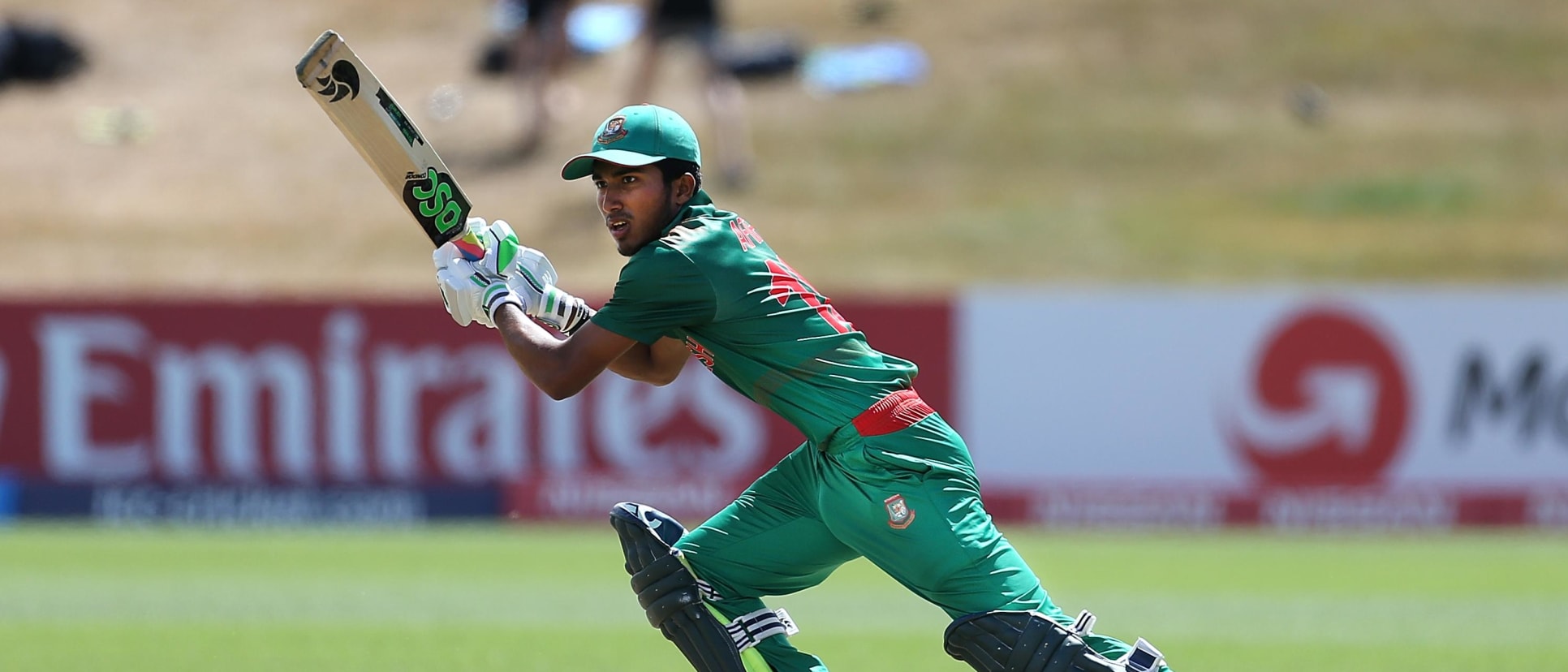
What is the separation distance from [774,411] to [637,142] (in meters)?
0.78

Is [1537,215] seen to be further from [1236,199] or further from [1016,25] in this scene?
[1016,25]

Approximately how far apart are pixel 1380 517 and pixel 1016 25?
11.3 meters

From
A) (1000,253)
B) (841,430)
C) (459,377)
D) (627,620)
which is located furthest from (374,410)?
(841,430)

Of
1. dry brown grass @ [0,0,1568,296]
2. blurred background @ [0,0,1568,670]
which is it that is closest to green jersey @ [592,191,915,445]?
blurred background @ [0,0,1568,670]

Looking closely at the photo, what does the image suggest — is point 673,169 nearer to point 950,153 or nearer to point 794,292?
point 794,292

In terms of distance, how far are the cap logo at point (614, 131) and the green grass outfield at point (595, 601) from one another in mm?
2797

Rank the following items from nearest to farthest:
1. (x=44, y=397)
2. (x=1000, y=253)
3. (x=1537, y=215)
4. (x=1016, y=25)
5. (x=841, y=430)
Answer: (x=841, y=430) → (x=44, y=397) → (x=1000, y=253) → (x=1537, y=215) → (x=1016, y=25)

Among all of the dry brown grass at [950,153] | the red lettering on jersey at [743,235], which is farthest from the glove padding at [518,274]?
the dry brown grass at [950,153]

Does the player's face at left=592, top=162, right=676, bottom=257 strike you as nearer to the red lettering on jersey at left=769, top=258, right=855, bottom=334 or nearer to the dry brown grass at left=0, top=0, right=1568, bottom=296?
the red lettering on jersey at left=769, top=258, right=855, bottom=334

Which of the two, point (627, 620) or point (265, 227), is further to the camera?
point (265, 227)

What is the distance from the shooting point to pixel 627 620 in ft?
30.4

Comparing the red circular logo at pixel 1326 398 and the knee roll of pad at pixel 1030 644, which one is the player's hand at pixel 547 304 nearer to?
the knee roll of pad at pixel 1030 644

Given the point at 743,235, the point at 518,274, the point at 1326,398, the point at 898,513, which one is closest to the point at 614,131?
the point at 743,235

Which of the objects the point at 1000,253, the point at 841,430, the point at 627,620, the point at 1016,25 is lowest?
the point at 627,620
